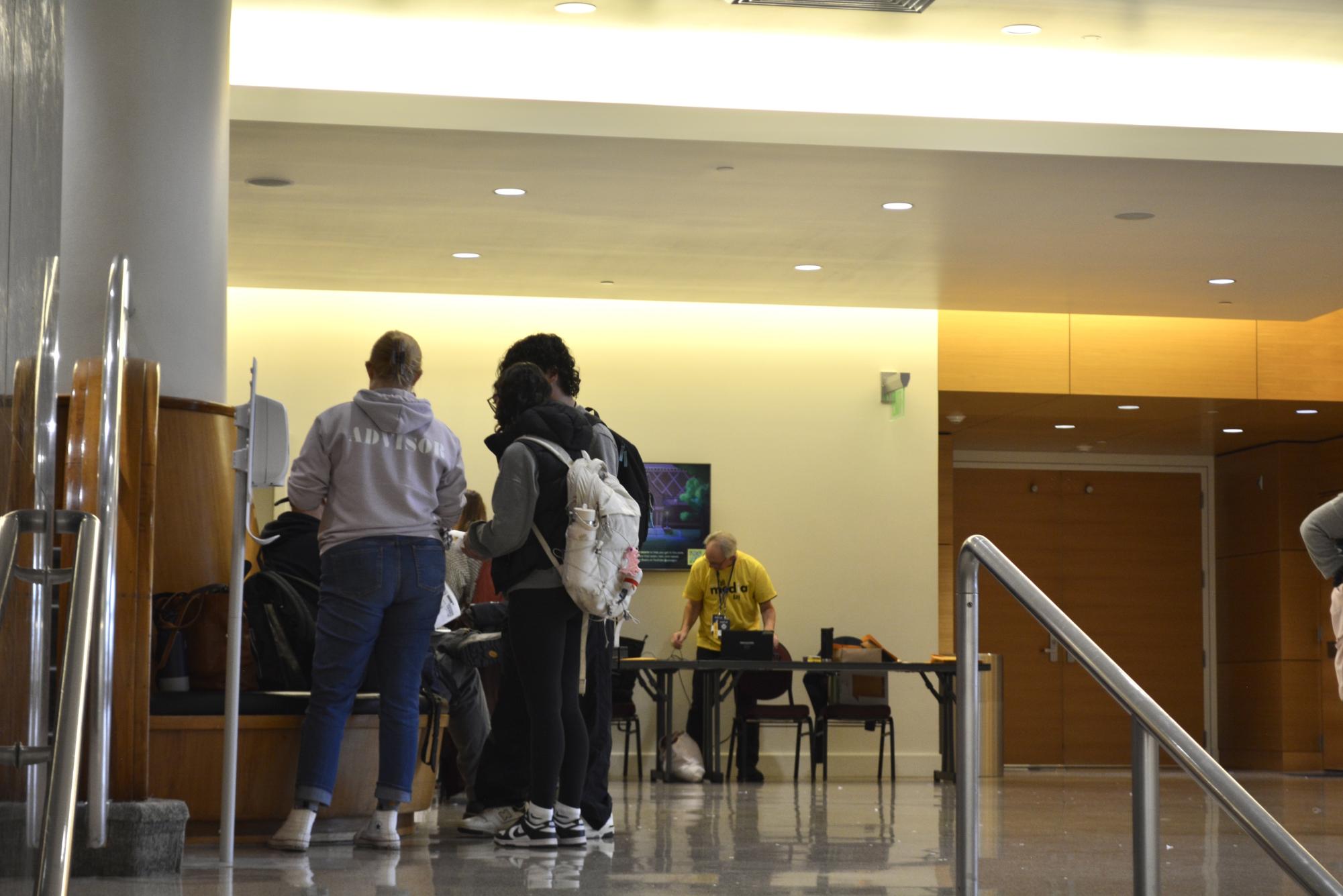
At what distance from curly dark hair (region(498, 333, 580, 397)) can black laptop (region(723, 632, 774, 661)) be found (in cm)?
464

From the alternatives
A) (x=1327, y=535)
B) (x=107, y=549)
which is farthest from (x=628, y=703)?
(x=107, y=549)

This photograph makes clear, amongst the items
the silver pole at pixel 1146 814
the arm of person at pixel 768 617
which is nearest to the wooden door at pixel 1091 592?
the arm of person at pixel 768 617

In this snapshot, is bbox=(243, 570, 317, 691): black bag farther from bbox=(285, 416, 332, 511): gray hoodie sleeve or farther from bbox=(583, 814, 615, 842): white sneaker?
bbox=(583, 814, 615, 842): white sneaker

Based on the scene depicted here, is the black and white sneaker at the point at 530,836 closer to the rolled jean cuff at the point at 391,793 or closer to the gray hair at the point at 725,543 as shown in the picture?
the rolled jean cuff at the point at 391,793

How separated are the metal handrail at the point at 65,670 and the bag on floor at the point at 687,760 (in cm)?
759

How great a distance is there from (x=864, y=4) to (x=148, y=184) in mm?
2901

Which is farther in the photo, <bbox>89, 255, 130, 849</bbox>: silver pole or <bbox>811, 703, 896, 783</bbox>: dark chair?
<bbox>811, 703, 896, 783</bbox>: dark chair

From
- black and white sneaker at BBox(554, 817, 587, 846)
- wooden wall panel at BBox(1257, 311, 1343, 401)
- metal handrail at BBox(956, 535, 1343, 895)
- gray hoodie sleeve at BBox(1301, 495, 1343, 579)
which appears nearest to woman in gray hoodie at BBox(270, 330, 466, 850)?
black and white sneaker at BBox(554, 817, 587, 846)

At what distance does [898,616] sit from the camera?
35.7ft

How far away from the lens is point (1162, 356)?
11156mm

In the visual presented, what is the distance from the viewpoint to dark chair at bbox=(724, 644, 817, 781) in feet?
32.1

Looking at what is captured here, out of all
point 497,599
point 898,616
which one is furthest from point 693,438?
point 497,599

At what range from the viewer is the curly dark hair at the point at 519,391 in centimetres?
468

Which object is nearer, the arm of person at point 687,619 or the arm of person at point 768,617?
the arm of person at point 768,617
